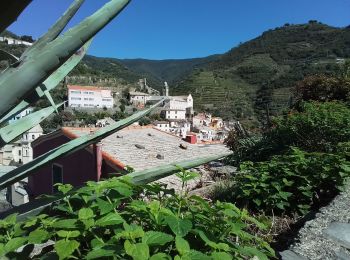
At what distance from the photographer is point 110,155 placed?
34.0 ft

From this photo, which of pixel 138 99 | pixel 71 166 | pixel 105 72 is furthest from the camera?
pixel 105 72

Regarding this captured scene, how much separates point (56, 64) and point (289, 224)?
76.2 inches

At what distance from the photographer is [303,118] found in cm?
518

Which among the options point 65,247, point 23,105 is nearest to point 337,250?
point 65,247

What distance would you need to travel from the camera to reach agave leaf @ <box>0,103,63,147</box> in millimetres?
1463

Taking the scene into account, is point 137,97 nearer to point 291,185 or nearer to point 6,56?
point 291,185

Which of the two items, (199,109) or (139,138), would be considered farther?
(199,109)

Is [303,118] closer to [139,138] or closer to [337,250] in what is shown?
[337,250]

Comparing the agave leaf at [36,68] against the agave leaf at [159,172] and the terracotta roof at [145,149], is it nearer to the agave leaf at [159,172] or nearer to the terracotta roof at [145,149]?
the agave leaf at [159,172]

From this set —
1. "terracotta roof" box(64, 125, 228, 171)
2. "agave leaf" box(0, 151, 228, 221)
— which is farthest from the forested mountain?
"agave leaf" box(0, 151, 228, 221)

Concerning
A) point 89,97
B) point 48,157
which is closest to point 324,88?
point 48,157

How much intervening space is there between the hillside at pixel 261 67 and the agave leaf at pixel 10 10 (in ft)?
221

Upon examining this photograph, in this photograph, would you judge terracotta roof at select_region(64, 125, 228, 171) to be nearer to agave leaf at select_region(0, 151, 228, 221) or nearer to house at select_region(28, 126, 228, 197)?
house at select_region(28, 126, 228, 197)

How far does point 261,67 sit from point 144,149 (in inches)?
3448
